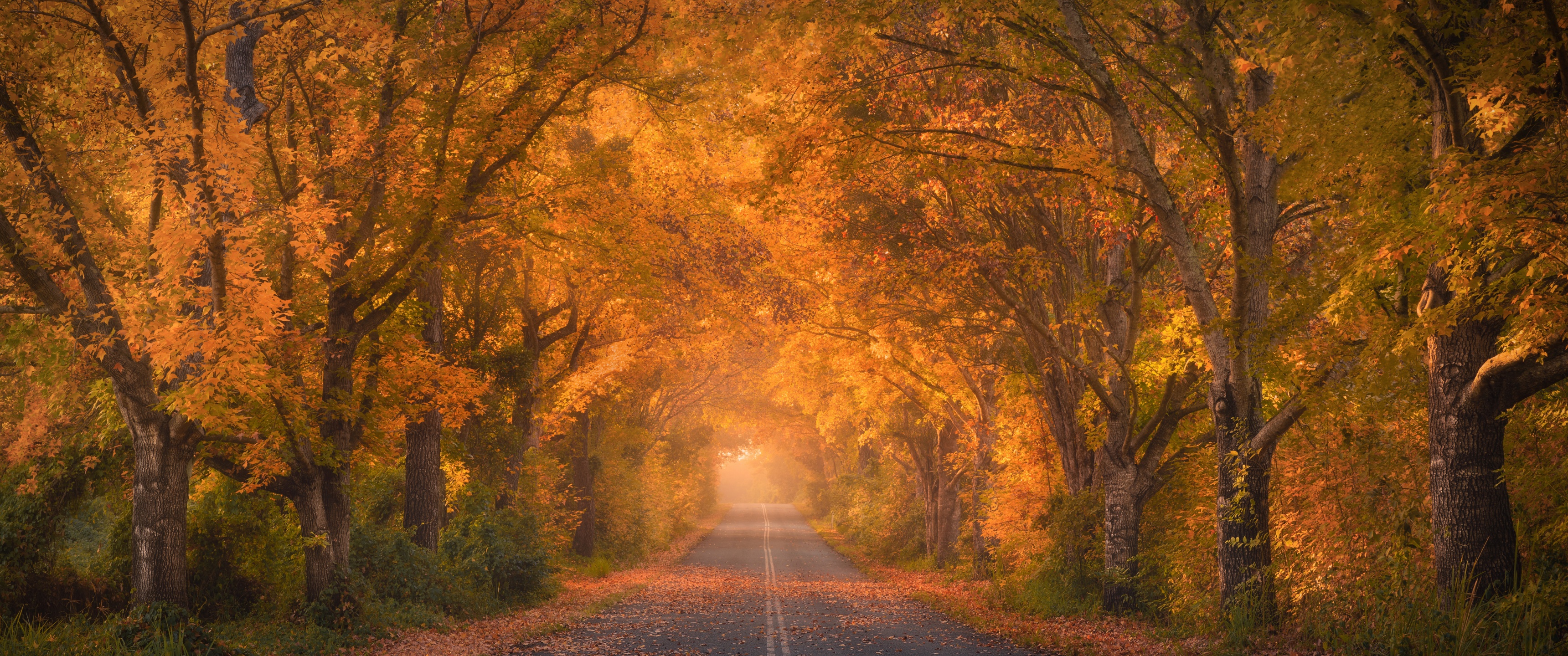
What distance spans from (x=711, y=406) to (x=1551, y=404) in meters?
Result: 38.6

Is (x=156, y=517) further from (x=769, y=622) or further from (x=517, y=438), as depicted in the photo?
(x=517, y=438)

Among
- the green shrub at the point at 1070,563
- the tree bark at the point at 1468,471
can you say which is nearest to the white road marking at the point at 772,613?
the green shrub at the point at 1070,563

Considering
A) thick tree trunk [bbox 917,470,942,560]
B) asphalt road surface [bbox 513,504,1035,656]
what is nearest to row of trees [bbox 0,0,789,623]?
asphalt road surface [bbox 513,504,1035,656]

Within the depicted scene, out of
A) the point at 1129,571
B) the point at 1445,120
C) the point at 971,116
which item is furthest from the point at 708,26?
the point at 1129,571

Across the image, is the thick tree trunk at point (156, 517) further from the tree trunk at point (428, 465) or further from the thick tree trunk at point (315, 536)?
the tree trunk at point (428, 465)

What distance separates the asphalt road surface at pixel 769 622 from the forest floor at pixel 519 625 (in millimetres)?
406

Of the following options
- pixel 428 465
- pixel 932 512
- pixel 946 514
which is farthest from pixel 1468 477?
pixel 932 512

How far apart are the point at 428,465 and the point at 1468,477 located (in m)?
16.5

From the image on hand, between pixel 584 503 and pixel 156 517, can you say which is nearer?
pixel 156 517

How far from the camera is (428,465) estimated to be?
57.8ft

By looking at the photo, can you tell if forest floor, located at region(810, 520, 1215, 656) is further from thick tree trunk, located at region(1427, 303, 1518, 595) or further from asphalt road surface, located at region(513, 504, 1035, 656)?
thick tree trunk, located at region(1427, 303, 1518, 595)

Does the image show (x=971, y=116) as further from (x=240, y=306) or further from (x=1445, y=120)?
(x=240, y=306)

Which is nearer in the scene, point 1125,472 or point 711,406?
point 1125,472

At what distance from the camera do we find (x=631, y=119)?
18250mm
